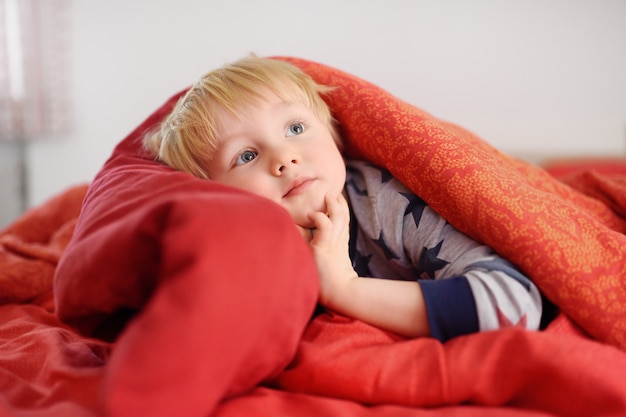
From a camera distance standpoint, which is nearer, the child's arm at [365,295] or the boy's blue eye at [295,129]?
the child's arm at [365,295]

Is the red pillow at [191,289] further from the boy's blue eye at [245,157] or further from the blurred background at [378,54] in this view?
the blurred background at [378,54]

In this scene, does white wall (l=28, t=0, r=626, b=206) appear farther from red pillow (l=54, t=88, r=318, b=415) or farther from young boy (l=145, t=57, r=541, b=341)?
red pillow (l=54, t=88, r=318, b=415)

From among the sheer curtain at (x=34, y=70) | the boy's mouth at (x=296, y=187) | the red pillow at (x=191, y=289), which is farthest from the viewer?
the sheer curtain at (x=34, y=70)

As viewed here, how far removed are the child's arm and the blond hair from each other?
27 centimetres

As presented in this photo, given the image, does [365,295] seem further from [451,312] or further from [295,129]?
[295,129]

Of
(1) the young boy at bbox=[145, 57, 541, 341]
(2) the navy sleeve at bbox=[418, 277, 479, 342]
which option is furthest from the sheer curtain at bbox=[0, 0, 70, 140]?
(2) the navy sleeve at bbox=[418, 277, 479, 342]

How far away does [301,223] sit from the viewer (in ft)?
2.57

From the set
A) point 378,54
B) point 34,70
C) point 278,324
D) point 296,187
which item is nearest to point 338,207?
point 296,187

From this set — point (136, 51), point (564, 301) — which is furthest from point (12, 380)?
point (136, 51)

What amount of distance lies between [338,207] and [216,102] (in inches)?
10.5

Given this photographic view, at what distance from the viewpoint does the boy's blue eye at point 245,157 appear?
835 millimetres

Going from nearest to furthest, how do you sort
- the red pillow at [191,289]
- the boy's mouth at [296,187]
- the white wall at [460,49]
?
1. the red pillow at [191,289]
2. the boy's mouth at [296,187]
3. the white wall at [460,49]

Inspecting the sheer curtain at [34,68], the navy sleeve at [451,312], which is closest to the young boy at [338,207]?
the navy sleeve at [451,312]

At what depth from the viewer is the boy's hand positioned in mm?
669
